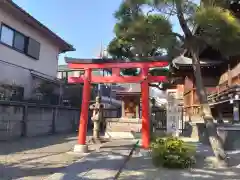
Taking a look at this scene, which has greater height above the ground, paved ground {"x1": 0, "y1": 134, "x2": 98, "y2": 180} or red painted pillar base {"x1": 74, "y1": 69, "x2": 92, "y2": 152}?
red painted pillar base {"x1": 74, "y1": 69, "x2": 92, "y2": 152}

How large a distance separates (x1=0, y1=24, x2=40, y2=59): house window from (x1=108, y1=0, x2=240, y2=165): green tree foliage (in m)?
9.72

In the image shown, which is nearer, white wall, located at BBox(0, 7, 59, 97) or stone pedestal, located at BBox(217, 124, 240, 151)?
stone pedestal, located at BBox(217, 124, 240, 151)

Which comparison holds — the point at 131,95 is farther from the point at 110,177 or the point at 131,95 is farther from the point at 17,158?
the point at 110,177

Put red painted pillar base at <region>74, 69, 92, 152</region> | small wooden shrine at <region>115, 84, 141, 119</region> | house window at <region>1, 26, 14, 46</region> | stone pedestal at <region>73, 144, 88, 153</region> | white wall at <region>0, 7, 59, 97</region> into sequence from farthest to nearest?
1. small wooden shrine at <region>115, 84, 141, 119</region>
2. white wall at <region>0, 7, 59, 97</region>
3. house window at <region>1, 26, 14, 46</region>
4. red painted pillar base at <region>74, 69, 92, 152</region>
5. stone pedestal at <region>73, 144, 88, 153</region>

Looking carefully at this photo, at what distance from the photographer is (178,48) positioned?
8.65 m

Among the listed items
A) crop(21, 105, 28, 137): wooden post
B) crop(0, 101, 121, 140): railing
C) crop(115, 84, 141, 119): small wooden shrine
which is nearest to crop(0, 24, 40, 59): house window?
crop(0, 101, 121, 140): railing

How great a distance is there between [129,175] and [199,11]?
4.43 meters

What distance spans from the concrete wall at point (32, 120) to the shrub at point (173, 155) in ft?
28.6

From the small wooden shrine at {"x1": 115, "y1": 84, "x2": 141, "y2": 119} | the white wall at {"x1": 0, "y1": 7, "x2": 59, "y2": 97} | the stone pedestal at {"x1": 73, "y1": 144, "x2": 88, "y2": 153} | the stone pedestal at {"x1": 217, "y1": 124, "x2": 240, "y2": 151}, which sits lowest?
the stone pedestal at {"x1": 73, "y1": 144, "x2": 88, "y2": 153}

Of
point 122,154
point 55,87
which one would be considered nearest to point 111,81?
point 122,154

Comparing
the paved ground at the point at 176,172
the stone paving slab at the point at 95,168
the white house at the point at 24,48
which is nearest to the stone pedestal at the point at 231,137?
the paved ground at the point at 176,172

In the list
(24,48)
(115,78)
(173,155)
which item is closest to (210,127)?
(173,155)

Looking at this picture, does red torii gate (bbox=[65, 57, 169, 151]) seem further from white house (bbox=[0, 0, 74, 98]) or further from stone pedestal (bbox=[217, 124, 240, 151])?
white house (bbox=[0, 0, 74, 98])

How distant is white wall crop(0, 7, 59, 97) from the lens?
16.1 metres
